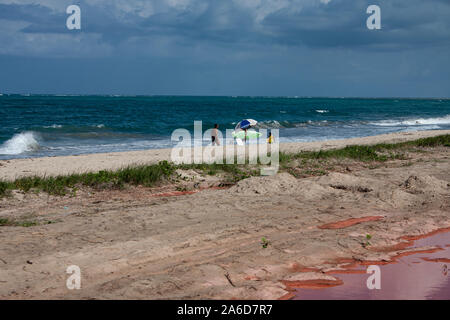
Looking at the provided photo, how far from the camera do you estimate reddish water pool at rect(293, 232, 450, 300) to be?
5.27 meters

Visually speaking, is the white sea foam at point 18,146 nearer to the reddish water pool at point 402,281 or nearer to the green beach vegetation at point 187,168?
the green beach vegetation at point 187,168

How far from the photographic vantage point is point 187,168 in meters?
12.1

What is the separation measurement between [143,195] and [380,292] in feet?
19.7

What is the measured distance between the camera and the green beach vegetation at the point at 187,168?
9.86 m

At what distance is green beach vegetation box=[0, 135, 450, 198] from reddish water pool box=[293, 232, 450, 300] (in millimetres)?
5772

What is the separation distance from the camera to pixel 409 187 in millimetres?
9984

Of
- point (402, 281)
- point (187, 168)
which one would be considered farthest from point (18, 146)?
point (402, 281)

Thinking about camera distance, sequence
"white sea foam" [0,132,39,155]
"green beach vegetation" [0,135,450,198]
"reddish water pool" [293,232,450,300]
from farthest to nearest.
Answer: "white sea foam" [0,132,39,155] < "green beach vegetation" [0,135,450,198] < "reddish water pool" [293,232,450,300]

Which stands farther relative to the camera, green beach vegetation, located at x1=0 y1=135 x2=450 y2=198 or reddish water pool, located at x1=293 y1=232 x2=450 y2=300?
green beach vegetation, located at x1=0 y1=135 x2=450 y2=198

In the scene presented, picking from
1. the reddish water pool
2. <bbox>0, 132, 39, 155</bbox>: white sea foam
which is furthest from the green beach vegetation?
<bbox>0, 132, 39, 155</bbox>: white sea foam

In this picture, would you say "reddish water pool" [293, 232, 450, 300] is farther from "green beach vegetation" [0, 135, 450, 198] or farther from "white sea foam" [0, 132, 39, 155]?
"white sea foam" [0, 132, 39, 155]

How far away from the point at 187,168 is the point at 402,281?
7340 mm
